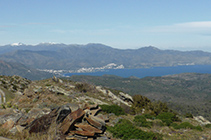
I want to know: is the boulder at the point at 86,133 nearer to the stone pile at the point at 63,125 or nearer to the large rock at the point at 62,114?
the stone pile at the point at 63,125

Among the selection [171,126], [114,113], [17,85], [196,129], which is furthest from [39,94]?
[17,85]

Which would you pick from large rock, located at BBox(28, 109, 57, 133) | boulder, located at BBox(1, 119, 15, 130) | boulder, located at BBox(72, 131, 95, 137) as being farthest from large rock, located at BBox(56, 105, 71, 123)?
boulder, located at BBox(1, 119, 15, 130)

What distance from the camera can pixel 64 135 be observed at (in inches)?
410

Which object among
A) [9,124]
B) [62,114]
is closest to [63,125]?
[62,114]

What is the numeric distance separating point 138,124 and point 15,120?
31.4 feet

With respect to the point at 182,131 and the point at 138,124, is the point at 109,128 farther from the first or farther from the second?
the point at 182,131

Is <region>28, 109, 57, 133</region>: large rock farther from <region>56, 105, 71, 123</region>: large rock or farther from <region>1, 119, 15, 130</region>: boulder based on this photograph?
<region>1, 119, 15, 130</region>: boulder

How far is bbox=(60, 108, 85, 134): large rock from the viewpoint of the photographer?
10750 mm

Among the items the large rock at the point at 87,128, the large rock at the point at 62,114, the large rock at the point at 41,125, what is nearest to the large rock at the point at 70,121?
the large rock at the point at 62,114

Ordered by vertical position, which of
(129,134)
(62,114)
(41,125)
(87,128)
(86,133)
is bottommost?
(129,134)

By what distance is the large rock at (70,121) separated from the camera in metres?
10.8

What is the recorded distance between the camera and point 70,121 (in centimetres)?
1119

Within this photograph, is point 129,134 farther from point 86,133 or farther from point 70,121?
point 70,121

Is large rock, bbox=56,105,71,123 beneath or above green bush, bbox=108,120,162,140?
above
